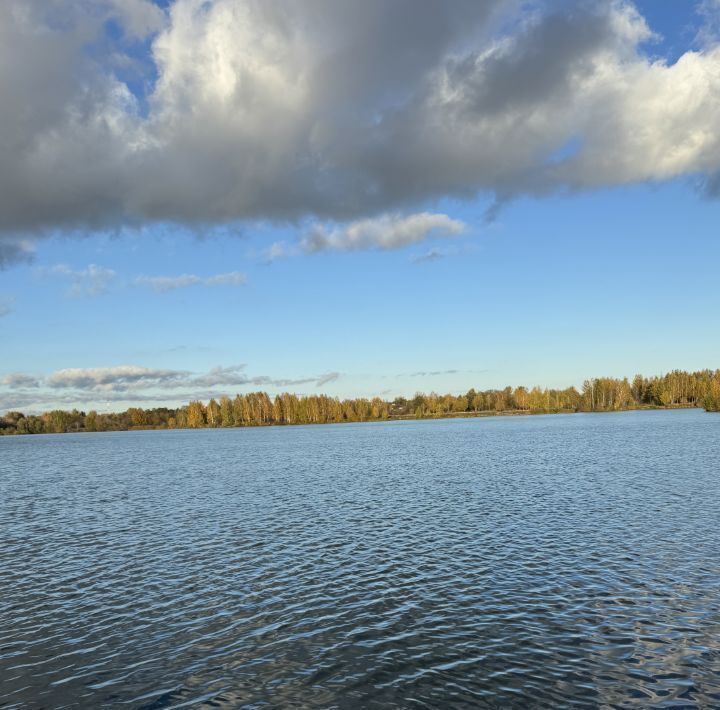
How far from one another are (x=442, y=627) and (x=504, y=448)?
93.2 meters

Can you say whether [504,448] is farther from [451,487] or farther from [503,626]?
[503,626]

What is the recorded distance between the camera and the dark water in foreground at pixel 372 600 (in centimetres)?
1739

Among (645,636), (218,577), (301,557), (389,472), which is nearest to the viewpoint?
(645,636)

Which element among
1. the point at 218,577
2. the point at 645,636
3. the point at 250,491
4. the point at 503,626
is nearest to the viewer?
the point at 645,636

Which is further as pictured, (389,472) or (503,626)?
(389,472)

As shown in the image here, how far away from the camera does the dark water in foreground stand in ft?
57.1

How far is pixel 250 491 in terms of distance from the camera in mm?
62812

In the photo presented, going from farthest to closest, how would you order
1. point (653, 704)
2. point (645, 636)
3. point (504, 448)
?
point (504, 448), point (645, 636), point (653, 704)

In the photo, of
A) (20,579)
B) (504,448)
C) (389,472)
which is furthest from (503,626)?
(504,448)

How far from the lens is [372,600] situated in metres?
25.2

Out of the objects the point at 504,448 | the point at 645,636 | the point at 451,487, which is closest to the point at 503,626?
the point at 645,636

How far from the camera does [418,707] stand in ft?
52.5

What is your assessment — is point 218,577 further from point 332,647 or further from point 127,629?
point 332,647

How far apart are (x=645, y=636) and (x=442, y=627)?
23.7ft
